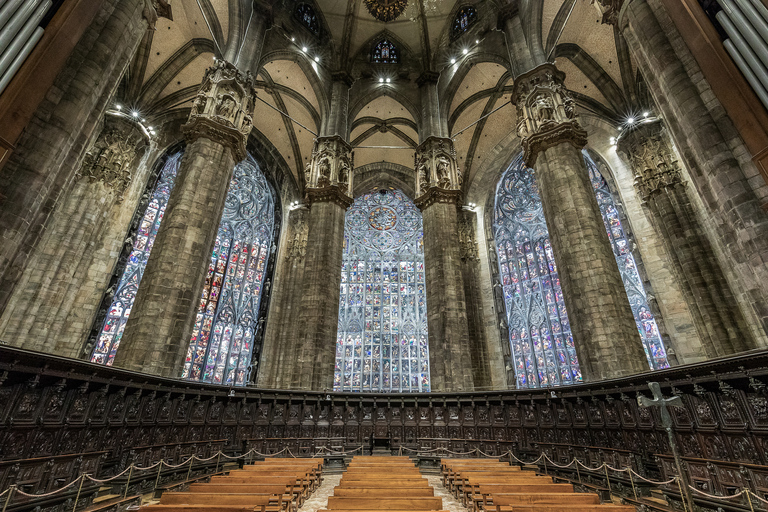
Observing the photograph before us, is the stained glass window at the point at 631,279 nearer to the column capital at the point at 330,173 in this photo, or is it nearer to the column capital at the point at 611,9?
the column capital at the point at 611,9

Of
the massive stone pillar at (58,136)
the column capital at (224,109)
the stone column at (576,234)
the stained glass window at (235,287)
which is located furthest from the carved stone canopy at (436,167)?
the massive stone pillar at (58,136)

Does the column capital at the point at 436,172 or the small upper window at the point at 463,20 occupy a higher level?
the small upper window at the point at 463,20

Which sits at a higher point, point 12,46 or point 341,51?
point 341,51

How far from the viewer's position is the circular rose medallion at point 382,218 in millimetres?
22766

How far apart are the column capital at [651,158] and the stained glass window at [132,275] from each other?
1945 centimetres

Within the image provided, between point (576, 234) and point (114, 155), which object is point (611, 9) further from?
point (114, 155)

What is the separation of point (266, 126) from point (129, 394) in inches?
641

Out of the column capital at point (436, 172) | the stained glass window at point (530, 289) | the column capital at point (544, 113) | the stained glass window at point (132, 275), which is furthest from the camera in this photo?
the stained glass window at point (530, 289)

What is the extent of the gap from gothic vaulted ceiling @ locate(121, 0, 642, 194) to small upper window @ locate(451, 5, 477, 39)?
220mm

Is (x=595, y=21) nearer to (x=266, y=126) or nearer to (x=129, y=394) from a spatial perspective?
(x=266, y=126)

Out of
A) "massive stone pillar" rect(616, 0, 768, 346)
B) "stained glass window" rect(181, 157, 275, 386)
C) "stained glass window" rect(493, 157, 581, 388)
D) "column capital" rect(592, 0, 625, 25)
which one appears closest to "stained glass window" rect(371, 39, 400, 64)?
"stained glass window" rect(493, 157, 581, 388)

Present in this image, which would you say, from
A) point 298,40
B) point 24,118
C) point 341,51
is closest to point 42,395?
point 24,118

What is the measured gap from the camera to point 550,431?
29.6 feet

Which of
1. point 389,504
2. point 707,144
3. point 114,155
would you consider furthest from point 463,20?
point 389,504
